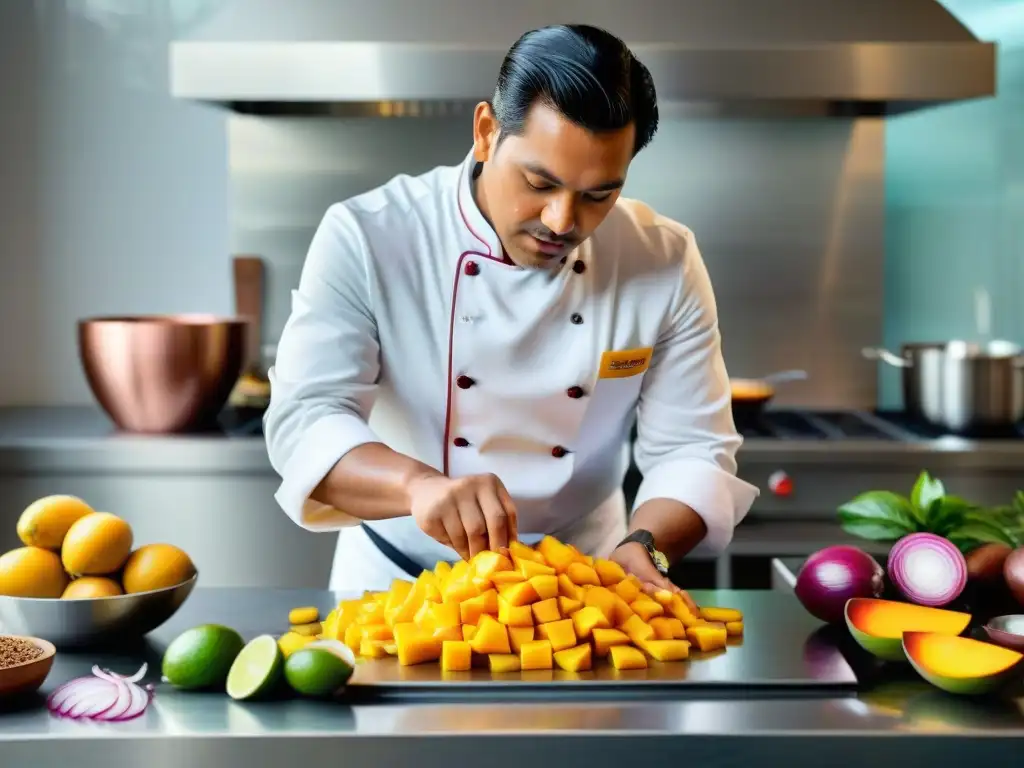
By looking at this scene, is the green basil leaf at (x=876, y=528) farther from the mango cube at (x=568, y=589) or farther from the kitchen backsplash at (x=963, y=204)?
the kitchen backsplash at (x=963, y=204)

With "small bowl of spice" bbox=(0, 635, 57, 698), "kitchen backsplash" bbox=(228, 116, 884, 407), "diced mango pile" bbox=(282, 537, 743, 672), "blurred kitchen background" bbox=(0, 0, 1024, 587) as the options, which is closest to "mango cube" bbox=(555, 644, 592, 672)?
"diced mango pile" bbox=(282, 537, 743, 672)

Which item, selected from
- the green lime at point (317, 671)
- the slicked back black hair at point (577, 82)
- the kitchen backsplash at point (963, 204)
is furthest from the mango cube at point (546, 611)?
the kitchen backsplash at point (963, 204)

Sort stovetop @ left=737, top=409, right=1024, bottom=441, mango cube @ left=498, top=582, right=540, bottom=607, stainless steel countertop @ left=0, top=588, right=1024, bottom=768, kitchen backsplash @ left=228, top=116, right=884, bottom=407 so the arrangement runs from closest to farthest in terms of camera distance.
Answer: stainless steel countertop @ left=0, top=588, right=1024, bottom=768, mango cube @ left=498, top=582, right=540, bottom=607, stovetop @ left=737, top=409, right=1024, bottom=441, kitchen backsplash @ left=228, top=116, right=884, bottom=407

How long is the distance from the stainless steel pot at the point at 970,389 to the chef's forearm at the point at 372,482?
6.03 feet

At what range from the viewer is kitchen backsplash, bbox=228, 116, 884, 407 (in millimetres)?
3725

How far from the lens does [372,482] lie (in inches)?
69.4

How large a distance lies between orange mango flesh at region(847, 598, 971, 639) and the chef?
11.1 inches

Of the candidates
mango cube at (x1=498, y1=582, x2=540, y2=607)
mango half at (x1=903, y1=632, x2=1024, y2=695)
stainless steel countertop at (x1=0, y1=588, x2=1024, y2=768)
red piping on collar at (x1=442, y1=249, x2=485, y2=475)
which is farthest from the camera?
red piping on collar at (x1=442, y1=249, x2=485, y2=475)

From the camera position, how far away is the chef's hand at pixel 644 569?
67.1 inches

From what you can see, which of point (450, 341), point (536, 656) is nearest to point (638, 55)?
point (450, 341)

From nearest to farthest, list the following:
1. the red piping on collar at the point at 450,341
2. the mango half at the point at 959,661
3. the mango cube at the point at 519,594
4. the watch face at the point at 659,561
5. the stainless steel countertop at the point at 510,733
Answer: the stainless steel countertop at the point at 510,733 → the mango half at the point at 959,661 → the mango cube at the point at 519,594 → the watch face at the point at 659,561 → the red piping on collar at the point at 450,341

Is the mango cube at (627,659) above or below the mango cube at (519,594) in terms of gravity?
below

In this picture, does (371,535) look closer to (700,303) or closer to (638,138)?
(700,303)

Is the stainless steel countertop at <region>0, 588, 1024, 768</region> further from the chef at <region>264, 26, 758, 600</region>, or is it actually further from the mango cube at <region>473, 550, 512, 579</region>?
the chef at <region>264, 26, 758, 600</region>
